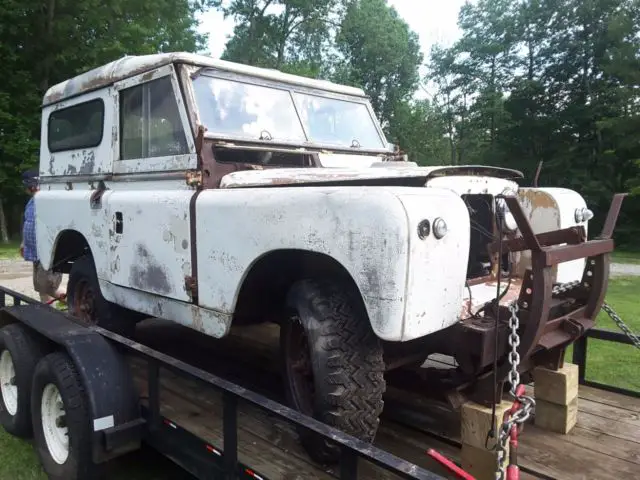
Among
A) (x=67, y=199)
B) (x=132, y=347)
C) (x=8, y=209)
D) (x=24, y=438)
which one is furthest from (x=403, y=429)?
(x=8, y=209)

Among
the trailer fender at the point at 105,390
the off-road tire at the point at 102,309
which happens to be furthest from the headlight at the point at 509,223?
the off-road tire at the point at 102,309

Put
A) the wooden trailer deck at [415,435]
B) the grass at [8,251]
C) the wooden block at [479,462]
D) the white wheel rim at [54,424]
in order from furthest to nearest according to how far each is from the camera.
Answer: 1. the grass at [8,251]
2. the white wheel rim at [54,424]
3. the wooden trailer deck at [415,435]
4. the wooden block at [479,462]

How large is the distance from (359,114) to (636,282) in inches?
378

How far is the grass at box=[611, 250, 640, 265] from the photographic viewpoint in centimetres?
1705

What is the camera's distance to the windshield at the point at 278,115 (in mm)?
3596

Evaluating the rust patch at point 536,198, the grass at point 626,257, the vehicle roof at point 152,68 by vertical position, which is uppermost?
the vehicle roof at point 152,68

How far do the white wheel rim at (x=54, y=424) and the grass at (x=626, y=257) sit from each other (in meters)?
16.8

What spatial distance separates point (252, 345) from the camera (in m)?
4.76

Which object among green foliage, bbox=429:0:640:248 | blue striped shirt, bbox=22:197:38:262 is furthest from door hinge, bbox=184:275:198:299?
green foliage, bbox=429:0:640:248

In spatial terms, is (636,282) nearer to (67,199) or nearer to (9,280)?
(67,199)

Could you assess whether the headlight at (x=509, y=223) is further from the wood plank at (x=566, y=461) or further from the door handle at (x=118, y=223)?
the door handle at (x=118, y=223)

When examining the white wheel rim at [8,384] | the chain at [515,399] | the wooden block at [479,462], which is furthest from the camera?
the white wheel rim at [8,384]

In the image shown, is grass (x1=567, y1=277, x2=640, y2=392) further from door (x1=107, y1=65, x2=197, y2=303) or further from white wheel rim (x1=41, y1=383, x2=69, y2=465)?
white wheel rim (x1=41, y1=383, x2=69, y2=465)

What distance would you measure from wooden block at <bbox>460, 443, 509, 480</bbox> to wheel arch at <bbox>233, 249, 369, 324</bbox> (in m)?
0.78
